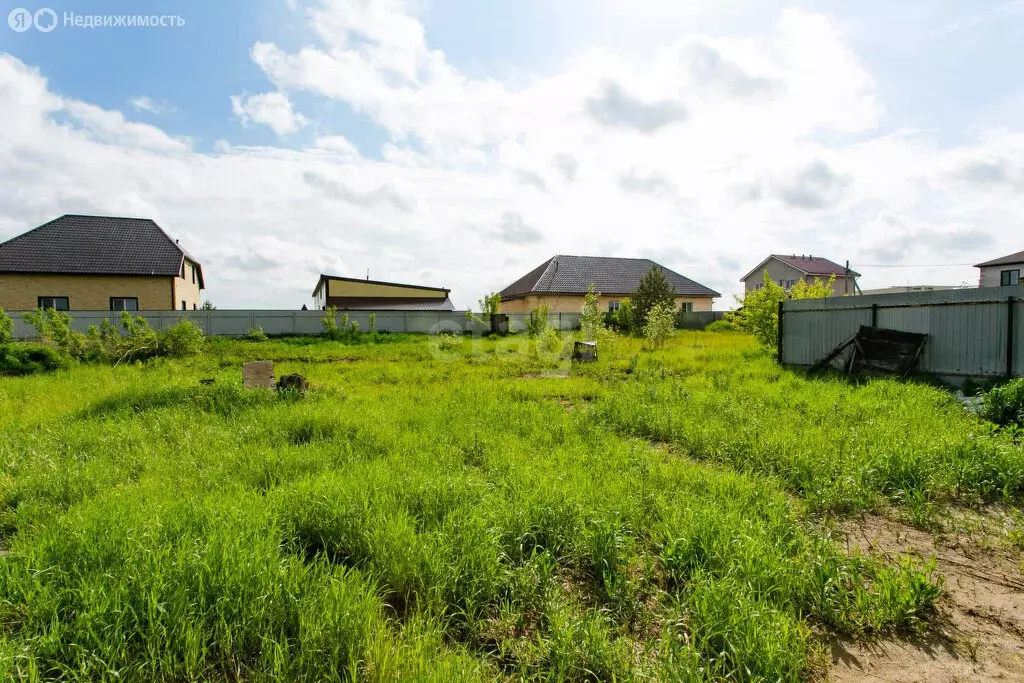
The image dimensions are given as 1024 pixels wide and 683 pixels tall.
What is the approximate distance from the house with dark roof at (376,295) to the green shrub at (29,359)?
2103 centimetres

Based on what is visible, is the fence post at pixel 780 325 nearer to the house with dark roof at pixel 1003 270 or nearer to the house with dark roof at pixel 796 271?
the house with dark roof at pixel 1003 270

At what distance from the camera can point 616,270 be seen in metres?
38.1

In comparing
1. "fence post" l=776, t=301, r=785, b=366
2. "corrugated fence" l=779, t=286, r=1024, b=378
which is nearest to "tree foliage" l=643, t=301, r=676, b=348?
"fence post" l=776, t=301, r=785, b=366

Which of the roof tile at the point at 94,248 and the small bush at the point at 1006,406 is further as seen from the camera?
the roof tile at the point at 94,248

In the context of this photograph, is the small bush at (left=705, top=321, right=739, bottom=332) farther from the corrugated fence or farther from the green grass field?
the green grass field

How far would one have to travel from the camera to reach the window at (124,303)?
2373 cm

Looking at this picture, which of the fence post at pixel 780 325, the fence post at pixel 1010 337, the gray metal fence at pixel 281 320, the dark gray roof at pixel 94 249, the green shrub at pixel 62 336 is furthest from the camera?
the dark gray roof at pixel 94 249

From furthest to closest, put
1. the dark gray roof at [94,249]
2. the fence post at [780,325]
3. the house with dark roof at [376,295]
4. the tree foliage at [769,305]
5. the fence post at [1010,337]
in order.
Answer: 1. the house with dark roof at [376,295]
2. the dark gray roof at [94,249]
3. the tree foliage at [769,305]
4. the fence post at [780,325]
5. the fence post at [1010,337]

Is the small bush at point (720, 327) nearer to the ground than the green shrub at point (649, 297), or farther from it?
nearer to the ground

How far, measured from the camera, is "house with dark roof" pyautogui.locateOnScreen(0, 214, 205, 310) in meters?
22.8

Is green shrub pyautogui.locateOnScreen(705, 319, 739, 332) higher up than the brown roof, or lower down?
lower down

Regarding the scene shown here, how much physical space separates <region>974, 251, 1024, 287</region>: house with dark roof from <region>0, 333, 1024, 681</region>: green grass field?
117 ft

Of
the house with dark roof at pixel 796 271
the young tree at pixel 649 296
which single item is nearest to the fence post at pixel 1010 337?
the young tree at pixel 649 296

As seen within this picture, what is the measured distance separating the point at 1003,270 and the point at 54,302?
5258cm
